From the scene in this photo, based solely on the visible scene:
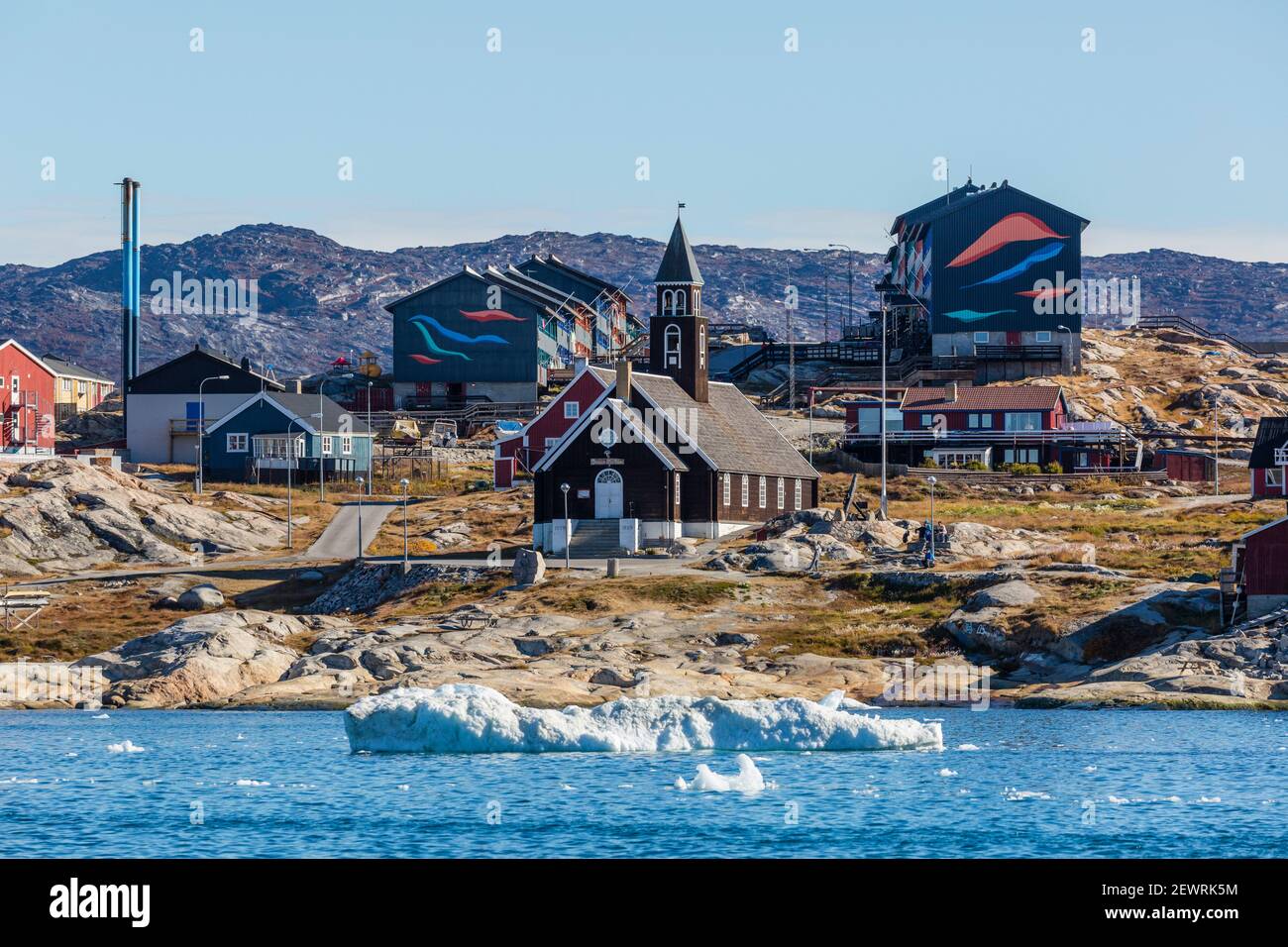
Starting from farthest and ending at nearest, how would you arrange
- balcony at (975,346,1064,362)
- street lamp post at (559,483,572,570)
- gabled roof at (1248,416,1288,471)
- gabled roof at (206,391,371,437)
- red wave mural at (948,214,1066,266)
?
1. balcony at (975,346,1064,362)
2. red wave mural at (948,214,1066,266)
3. gabled roof at (206,391,371,437)
4. gabled roof at (1248,416,1288,471)
5. street lamp post at (559,483,572,570)

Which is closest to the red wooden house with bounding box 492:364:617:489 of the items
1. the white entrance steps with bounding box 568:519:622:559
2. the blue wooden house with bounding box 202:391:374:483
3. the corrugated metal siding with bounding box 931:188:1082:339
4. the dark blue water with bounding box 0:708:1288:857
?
the blue wooden house with bounding box 202:391:374:483

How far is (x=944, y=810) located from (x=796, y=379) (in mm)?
97379

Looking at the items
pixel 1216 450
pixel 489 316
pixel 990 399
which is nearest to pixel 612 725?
pixel 1216 450

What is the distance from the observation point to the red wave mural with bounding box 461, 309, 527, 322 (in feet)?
431

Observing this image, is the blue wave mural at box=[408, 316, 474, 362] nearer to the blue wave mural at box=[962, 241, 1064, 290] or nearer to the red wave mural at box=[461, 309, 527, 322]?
the red wave mural at box=[461, 309, 527, 322]

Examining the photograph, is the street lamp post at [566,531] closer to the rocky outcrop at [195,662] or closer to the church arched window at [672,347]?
the church arched window at [672,347]

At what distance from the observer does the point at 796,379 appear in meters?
133

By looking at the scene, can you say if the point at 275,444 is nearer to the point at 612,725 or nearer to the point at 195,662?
the point at 195,662

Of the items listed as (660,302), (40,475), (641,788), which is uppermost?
(660,302)

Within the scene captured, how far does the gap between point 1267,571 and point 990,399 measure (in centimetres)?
4937

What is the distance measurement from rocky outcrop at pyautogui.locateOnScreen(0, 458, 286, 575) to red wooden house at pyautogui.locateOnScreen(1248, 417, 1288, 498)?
45169 mm

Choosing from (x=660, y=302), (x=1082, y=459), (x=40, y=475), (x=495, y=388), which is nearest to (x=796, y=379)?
(x=495, y=388)
